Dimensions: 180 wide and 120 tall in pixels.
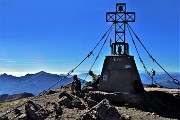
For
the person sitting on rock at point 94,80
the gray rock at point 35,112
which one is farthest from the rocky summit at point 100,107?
the person sitting on rock at point 94,80

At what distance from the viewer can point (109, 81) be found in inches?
1229

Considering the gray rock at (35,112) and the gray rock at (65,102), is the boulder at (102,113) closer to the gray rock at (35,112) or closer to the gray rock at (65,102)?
the gray rock at (65,102)

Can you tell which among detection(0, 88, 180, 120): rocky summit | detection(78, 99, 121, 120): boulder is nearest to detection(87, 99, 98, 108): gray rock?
detection(0, 88, 180, 120): rocky summit

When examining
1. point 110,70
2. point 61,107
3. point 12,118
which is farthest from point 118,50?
point 12,118

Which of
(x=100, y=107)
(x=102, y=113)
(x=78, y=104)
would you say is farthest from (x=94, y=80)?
(x=102, y=113)

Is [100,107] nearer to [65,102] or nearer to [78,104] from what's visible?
[78,104]

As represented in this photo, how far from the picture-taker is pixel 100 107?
79.1 ft

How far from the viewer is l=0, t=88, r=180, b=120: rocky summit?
2417cm

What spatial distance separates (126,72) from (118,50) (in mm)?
2542

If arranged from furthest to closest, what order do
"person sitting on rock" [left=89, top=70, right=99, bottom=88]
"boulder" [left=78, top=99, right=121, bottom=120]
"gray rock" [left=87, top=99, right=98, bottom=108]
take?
1. "person sitting on rock" [left=89, top=70, right=99, bottom=88]
2. "gray rock" [left=87, top=99, right=98, bottom=108]
3. "boulder" [left=78, top=99, right=121, bottom=120]

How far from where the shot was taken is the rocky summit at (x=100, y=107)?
24.2 metres

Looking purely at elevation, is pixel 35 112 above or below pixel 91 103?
below

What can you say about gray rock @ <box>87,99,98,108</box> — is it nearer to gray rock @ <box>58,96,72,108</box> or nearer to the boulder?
gray rock @ <box>58,96,72,108</box>

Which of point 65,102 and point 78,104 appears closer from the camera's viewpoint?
point 78,104
